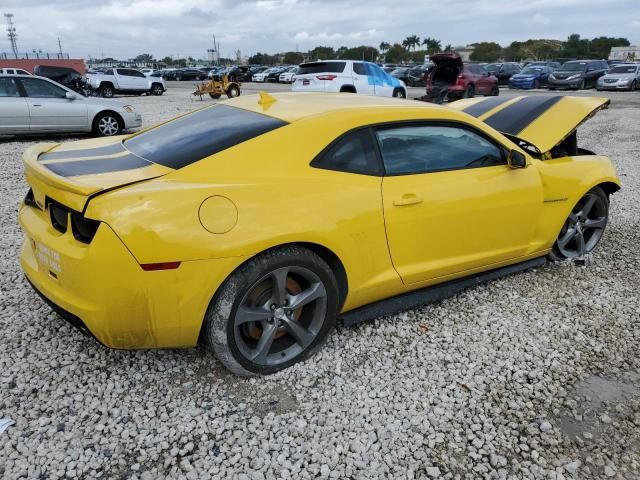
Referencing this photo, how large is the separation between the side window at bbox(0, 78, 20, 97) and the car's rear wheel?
9.98 metres

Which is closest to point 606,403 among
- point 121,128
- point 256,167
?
point 256,167

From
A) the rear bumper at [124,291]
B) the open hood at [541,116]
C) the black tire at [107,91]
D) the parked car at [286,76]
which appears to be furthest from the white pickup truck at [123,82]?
the rear bumper at [124,291]

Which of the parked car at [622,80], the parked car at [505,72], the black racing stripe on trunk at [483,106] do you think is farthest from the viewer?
the parked car at [505,72]

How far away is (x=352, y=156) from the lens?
2.86 metres

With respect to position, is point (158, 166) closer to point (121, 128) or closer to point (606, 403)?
point (606, 403)

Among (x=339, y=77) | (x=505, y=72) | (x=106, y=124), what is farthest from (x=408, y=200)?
(x=505, y=72)

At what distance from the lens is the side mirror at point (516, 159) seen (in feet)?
11.3

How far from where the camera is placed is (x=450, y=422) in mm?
2469

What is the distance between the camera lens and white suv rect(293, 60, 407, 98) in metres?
15.4

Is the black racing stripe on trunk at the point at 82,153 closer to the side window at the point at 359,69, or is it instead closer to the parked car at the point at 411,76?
the side window at the point at 359,69

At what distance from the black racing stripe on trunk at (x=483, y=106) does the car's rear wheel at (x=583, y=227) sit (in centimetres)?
111

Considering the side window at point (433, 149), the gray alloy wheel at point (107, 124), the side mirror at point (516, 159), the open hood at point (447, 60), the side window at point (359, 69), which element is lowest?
the gray alloy wheel at point (107, 124)

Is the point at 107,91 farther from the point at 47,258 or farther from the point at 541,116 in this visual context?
the point at 47,258

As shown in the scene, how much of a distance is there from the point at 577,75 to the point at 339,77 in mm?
14932
